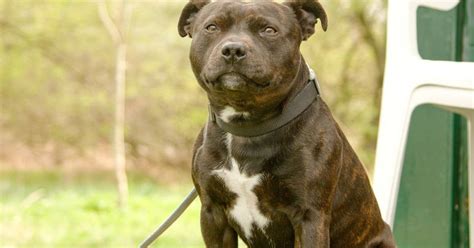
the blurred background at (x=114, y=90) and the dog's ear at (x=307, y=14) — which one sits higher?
the dog's ear at (x=307, y=14)

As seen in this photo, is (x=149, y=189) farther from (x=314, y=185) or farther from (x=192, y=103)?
(x=314, y=185)

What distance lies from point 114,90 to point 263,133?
643 centimetres

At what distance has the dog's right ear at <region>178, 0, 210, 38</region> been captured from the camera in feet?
8.83

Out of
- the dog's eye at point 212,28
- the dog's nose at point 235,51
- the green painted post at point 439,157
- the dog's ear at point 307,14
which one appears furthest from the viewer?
the green painted post at point 439,157

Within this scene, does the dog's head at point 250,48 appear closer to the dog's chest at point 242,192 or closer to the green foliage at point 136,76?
the dog's chest at point 242,192

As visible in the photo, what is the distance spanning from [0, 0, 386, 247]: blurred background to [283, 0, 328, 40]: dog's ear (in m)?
5.68

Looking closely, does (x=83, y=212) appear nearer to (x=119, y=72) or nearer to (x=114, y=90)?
(x=119, y=72)

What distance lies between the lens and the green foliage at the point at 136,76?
347 inches

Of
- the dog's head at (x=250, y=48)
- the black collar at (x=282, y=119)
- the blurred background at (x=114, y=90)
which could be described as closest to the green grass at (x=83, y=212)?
the blurred background at (x=114, y=90)

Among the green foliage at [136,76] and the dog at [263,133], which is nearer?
the dog at [263,133]

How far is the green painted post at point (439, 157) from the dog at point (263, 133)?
5.67ft

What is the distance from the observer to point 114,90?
8.95 metres

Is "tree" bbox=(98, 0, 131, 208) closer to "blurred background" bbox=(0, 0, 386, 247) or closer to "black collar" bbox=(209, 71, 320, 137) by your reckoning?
"blurred background" bbox=(0, 0, 386, 247)

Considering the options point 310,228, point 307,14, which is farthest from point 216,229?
point 307,14
